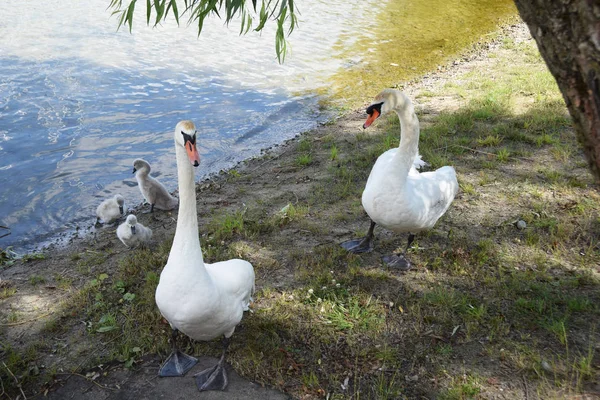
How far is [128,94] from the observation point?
10703 mm

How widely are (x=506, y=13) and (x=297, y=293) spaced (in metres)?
17.6

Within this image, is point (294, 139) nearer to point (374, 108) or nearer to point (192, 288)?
point (374, 108)

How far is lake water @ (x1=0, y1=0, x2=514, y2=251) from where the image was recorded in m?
7.72

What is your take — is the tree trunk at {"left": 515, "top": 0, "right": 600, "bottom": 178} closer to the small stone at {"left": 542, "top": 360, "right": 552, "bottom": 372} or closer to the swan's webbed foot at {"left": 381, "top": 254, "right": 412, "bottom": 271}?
the small stone at {"left": 542, "top": 360, "right": 552, "bottom": 372}

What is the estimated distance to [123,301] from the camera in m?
4.44

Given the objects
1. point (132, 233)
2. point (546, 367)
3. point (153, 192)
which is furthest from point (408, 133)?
point (153, 192)

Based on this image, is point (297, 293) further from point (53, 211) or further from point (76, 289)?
point (53, 211)

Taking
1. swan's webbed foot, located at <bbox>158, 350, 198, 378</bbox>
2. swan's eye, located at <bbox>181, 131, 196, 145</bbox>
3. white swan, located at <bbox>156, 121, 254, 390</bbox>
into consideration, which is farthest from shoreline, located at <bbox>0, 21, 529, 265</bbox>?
swan's eye, located at <bbox>181, 131, 196, 145</bbox>

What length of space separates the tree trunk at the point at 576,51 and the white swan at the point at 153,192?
566cm

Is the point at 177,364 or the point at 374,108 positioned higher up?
the point at 374,108

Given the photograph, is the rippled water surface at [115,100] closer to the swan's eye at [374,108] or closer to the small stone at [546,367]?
the swan's eye at [374,108]

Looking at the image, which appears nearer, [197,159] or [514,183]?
[197,159]

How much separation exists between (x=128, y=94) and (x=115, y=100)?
401mm

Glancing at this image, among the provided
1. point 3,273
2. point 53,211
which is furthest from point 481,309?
point 53,211
